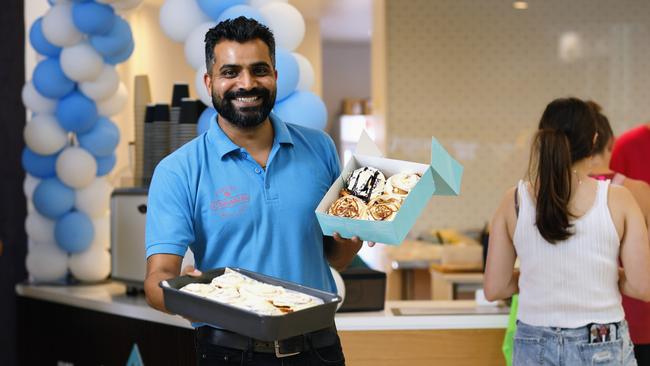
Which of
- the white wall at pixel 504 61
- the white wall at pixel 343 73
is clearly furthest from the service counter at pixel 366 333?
the white wall at pixel 343 73

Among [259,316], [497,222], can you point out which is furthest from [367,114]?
[259,316]

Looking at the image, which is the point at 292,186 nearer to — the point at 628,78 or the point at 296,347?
the point at 296,347

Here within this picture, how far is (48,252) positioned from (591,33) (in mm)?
4544

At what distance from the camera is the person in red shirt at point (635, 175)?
8.69 feet

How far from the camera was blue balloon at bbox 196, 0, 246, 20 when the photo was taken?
11.0 feet

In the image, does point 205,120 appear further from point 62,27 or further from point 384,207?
point 384,207

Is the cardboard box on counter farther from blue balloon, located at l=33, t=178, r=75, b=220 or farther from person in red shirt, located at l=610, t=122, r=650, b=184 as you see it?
blue balloon, located at l=33, t=178, r=75, b=220

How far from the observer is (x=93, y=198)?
4316mm

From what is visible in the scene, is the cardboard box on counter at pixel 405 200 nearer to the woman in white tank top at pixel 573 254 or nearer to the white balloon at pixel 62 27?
the woman in white tank top at pixel 573 254

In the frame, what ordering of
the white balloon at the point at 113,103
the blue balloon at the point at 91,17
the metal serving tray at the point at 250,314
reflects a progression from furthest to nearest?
1. the white balloon at the point at 113,103
2. the blue balloon at the point at 91,17
3. the metal serving tray at the point at 250,314

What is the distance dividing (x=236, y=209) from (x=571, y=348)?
1036 mm

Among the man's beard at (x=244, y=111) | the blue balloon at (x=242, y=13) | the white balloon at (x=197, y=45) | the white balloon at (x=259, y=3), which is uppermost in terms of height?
the white balloon at (x=259, y=3)

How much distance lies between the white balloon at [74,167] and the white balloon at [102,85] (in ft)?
0.88

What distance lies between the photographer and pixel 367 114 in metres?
13.7
